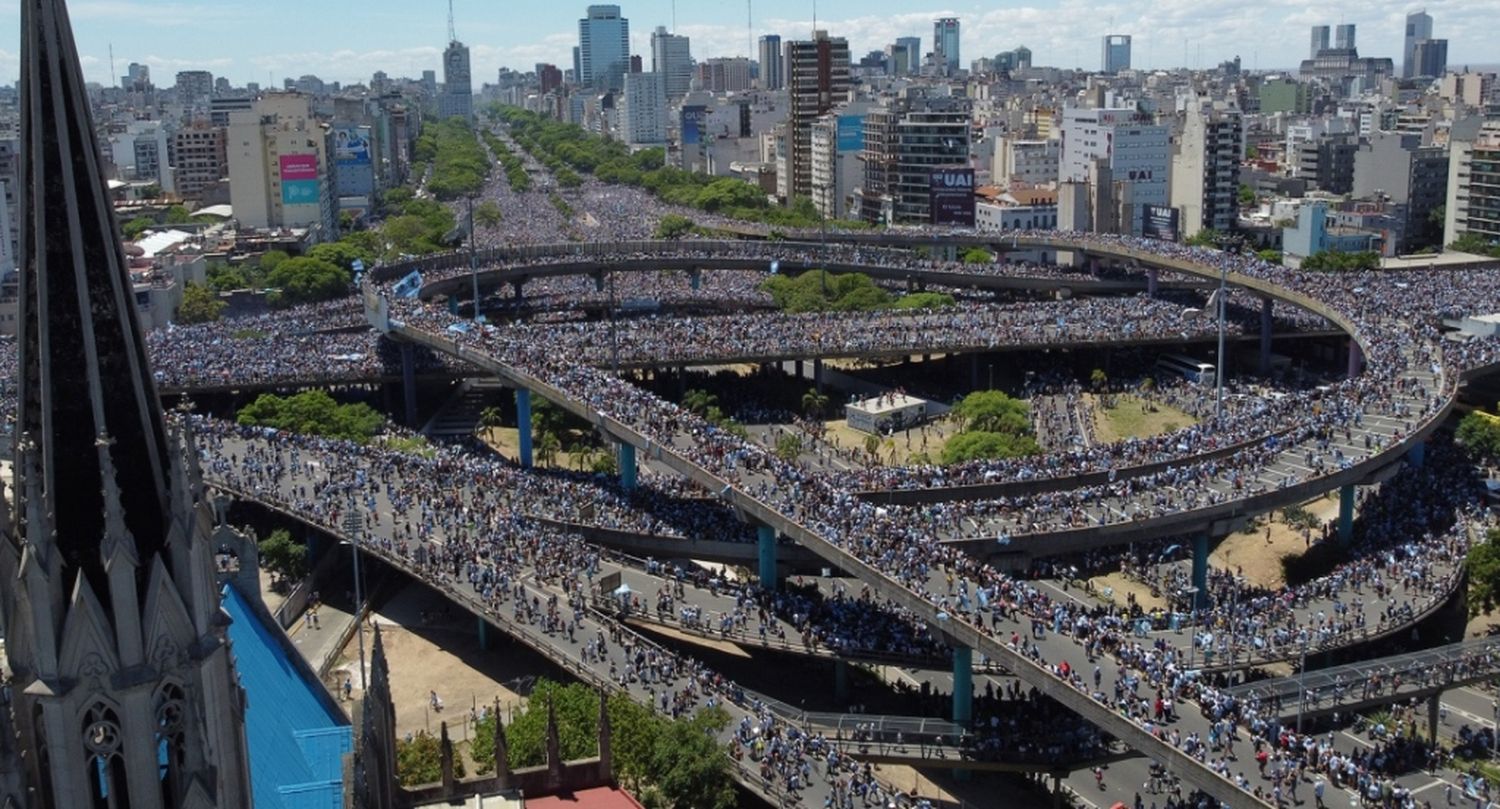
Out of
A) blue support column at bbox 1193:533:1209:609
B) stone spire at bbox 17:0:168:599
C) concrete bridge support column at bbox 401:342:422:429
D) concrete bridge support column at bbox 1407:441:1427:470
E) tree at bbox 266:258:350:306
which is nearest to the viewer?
stone spire at bbox 17:0:168:599

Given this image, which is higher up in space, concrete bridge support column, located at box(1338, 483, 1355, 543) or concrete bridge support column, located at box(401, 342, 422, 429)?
concrete bridge support column, located at box(401, 342, 422, 429)

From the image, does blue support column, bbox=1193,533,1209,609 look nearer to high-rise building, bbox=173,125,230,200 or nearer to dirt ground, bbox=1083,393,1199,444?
dirt ground, bbox=1083,393,1199,444

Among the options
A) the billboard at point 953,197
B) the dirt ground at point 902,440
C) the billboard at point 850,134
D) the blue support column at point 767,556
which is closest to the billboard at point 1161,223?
the billboard at point 953,197

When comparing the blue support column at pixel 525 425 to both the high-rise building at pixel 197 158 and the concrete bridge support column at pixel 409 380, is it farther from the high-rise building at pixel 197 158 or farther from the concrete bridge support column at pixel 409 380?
the high-rise building at pixel 197 158

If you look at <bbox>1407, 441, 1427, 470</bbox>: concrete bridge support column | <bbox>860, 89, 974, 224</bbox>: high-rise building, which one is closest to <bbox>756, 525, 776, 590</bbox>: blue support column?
<bbox>1407, 441, 1427, 470</bbox>: concrete bridge support column

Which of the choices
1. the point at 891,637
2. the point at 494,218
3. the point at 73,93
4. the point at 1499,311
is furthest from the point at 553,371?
the point at 494,218

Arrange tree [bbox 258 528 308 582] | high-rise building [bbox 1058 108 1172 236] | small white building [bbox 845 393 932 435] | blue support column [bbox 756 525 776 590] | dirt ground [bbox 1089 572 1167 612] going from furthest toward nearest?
1. high-rise building [bbox 1058 108 1172 236]
2. small white building [bbox 845 393 932 435]
3. tree [bbox 258 528 308 582]
4. dirt ground [bbox 1089 572 1167 612]
5. blue support column [bbox 756 525 776 590]

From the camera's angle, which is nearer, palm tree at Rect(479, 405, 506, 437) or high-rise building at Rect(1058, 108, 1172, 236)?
palm tree at Rect(479, 405, 506, 437)

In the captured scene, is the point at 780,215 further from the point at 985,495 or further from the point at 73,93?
the point at 73,93
